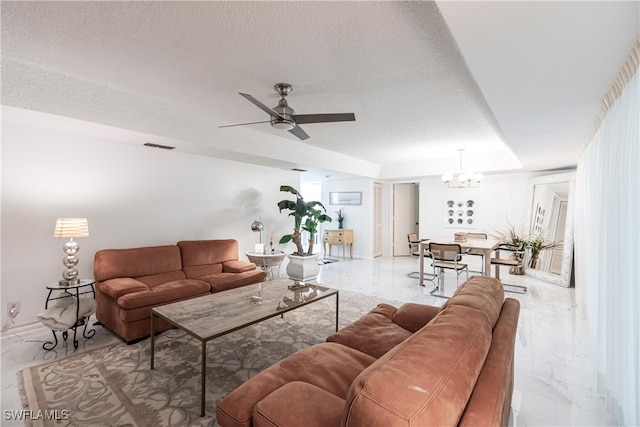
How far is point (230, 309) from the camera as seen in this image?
8.00 ft

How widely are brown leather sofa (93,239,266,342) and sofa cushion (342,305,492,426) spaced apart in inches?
111

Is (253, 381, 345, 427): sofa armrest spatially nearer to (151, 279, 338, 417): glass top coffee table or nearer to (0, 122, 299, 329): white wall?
(151, 279, 338, 417): glass top coffee table

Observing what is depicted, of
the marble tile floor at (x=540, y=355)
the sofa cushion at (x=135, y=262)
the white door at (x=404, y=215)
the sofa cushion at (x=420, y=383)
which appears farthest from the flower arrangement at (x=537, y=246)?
the sofa cushion at (x=135, y=262)

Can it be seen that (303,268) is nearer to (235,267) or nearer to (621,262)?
(235,267)

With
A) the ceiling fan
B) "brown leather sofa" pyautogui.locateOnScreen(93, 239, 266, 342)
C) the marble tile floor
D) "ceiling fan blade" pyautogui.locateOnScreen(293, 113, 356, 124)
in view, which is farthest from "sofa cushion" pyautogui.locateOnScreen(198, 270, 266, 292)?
"ceiling fan blade" pyautogui.locateOnScreen(293, 113, 356, 124)

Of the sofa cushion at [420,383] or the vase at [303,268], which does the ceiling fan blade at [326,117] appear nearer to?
the sofa cushion at [420,383]

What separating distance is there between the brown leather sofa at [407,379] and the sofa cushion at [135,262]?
282 cm

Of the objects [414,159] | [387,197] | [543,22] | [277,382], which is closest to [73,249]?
[277,382]

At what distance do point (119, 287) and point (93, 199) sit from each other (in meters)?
1.35

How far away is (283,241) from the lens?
543cm

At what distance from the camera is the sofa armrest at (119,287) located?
113 inches

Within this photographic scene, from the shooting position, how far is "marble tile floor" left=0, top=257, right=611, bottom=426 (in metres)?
1.91

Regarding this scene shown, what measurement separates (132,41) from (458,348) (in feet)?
9.13

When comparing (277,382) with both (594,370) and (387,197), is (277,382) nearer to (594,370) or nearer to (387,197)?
(594,370)
